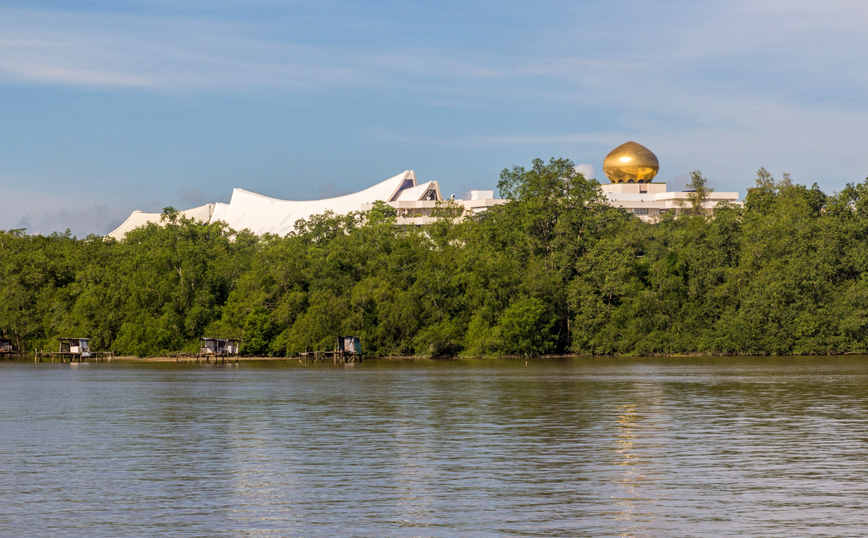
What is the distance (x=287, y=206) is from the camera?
147750mm

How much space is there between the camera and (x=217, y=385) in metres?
47.2

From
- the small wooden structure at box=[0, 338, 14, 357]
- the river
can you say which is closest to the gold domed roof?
the small wooden structure at box=[0, 338, 14, 357]

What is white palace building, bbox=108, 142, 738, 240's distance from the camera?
12681 cm

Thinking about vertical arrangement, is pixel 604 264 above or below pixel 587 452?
above

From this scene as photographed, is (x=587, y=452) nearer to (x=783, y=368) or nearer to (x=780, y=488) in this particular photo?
(x=780, y=488)

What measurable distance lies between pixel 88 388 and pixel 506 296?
117ft

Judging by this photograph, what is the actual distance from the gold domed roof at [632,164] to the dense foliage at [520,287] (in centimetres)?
4551

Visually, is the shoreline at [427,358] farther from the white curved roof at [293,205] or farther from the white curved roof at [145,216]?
the white curved roof at [145,216]

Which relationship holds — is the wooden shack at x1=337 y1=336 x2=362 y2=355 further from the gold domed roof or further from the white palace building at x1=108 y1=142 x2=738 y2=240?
the gold domed roof

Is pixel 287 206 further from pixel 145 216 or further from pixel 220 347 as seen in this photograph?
pixel 220 347

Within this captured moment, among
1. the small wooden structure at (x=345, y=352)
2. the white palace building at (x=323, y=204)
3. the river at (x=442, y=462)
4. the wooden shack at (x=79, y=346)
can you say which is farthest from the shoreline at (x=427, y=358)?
the white palace building at (x=323, y=204)

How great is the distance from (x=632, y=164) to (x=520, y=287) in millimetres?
62082

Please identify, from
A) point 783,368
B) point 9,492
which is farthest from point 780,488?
point 783,368

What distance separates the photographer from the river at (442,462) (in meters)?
13.8
